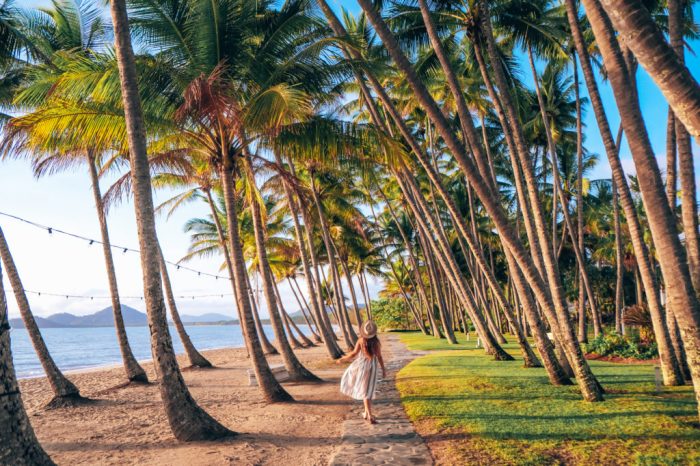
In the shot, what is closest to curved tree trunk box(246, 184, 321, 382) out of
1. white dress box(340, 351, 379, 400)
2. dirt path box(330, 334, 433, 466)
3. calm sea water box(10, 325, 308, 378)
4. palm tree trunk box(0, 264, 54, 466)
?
dirt path box(330, 334, 433, 466)

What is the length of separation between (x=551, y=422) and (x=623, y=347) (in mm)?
9923

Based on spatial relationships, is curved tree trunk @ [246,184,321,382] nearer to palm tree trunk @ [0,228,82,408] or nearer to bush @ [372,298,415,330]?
palm tree trunk @ [0,228,82,408]

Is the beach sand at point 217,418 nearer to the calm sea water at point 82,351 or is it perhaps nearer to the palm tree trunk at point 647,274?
the palm tree trunk at point 647,274

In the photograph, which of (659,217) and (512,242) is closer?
(659,217)

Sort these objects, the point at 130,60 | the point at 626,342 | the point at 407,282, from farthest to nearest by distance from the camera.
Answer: the point at 407,282 → the point at 626,342 → the point at 130,60

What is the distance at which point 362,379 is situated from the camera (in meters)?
6.94

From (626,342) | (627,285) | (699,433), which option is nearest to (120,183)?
(699,433)

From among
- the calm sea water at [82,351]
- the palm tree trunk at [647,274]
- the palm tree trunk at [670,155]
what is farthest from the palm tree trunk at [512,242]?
the calm sea water at [82,351]

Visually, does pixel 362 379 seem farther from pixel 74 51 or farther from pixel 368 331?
pixel 74 51

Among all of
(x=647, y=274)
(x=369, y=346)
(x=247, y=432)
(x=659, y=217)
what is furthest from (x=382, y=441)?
(x=647, y=274)

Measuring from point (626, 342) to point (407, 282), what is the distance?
31527 millimetres

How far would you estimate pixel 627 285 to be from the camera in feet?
117

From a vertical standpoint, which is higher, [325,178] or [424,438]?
[325,178]

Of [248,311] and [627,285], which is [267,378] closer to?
[248,311]
